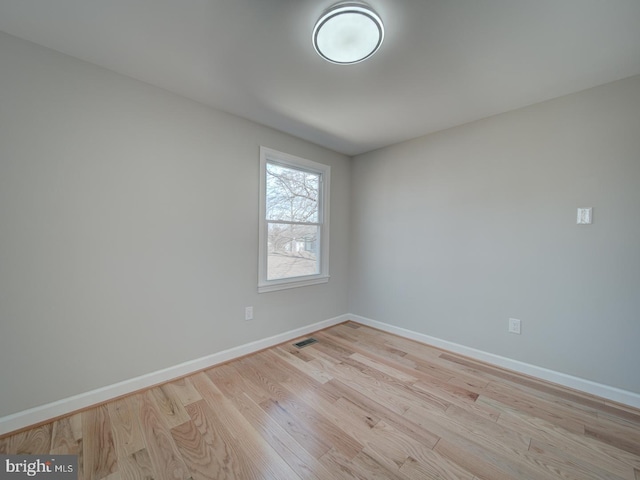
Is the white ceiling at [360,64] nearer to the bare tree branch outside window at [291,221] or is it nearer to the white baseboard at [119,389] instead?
the bare tree branch outside window at [291,221]

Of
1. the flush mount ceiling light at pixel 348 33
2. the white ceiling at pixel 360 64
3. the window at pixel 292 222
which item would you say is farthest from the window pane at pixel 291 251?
the flush mount ceiling light at pixel 348 33

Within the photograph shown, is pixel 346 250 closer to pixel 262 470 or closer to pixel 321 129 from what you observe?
pixel 321 129

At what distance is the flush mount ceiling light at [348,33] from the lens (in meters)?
1.26

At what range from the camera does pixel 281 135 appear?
279 centimetres

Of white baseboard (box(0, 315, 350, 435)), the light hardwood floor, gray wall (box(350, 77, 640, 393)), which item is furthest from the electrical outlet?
white baseboard (box(0, 315, 350, 435))

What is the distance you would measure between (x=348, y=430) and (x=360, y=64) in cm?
237

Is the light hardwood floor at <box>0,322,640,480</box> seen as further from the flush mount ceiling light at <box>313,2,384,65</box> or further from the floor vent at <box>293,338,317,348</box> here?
the flush mount ceiling light at <box>313,2,384,65</box>

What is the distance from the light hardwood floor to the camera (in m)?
1.29

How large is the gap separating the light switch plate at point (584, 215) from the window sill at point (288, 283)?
8.08 feet

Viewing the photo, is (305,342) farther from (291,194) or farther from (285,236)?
(291,194)

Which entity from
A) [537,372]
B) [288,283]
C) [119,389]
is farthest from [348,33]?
[537,372]

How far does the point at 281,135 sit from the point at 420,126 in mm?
1491

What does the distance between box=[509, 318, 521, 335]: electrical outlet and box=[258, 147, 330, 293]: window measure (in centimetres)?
197

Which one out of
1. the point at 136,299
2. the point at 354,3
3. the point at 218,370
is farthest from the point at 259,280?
the point at 354,3
